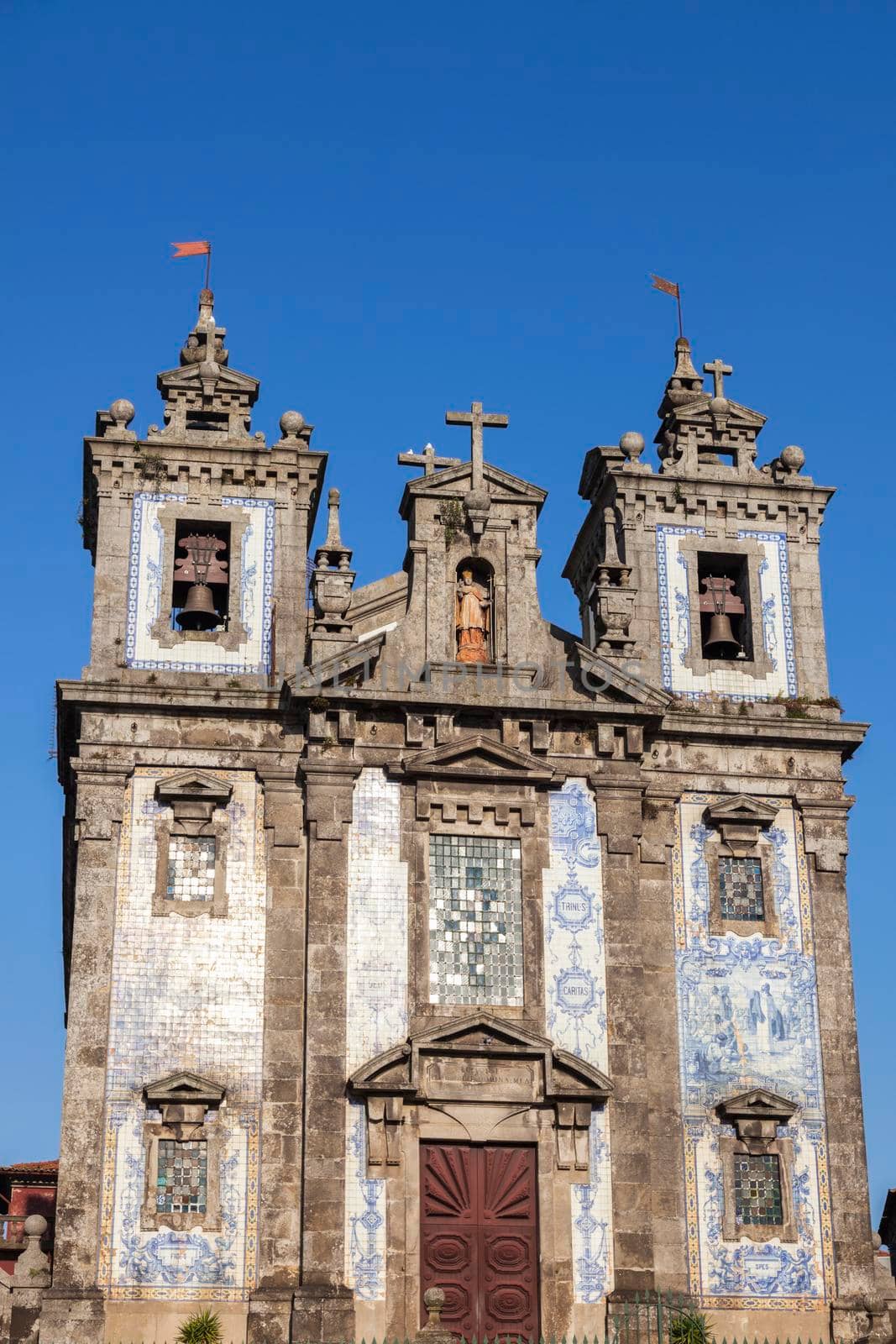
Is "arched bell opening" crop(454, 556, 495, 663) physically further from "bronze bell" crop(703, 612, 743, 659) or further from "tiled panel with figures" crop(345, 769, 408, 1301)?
"bronze bell" crop(703, 612, 743, 659)

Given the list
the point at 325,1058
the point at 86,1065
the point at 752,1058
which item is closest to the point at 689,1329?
the point at 752,1058

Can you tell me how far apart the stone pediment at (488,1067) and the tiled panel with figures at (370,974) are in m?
0.47

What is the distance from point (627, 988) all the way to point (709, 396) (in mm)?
11389

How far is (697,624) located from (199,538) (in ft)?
27.1

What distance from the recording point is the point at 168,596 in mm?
35094

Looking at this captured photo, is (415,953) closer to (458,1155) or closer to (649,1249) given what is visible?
(458,1155)

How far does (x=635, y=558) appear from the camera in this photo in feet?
120

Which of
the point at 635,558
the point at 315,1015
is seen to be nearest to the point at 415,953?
the point at 315,1015

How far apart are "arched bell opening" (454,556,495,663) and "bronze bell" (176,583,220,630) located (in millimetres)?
3927

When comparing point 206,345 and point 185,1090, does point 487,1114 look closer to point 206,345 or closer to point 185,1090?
point 185,1090

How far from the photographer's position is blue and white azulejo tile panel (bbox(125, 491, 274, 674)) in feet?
114

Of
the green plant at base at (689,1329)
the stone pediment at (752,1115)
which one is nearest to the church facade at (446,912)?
the stone pediment at (752,1115)

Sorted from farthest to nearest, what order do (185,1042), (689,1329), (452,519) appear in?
1. (452,519)
2. (185,1042)
3. (689,1329)

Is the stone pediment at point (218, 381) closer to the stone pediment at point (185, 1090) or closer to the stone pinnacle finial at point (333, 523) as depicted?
the stone pinnacle finial at point (333, 523)
